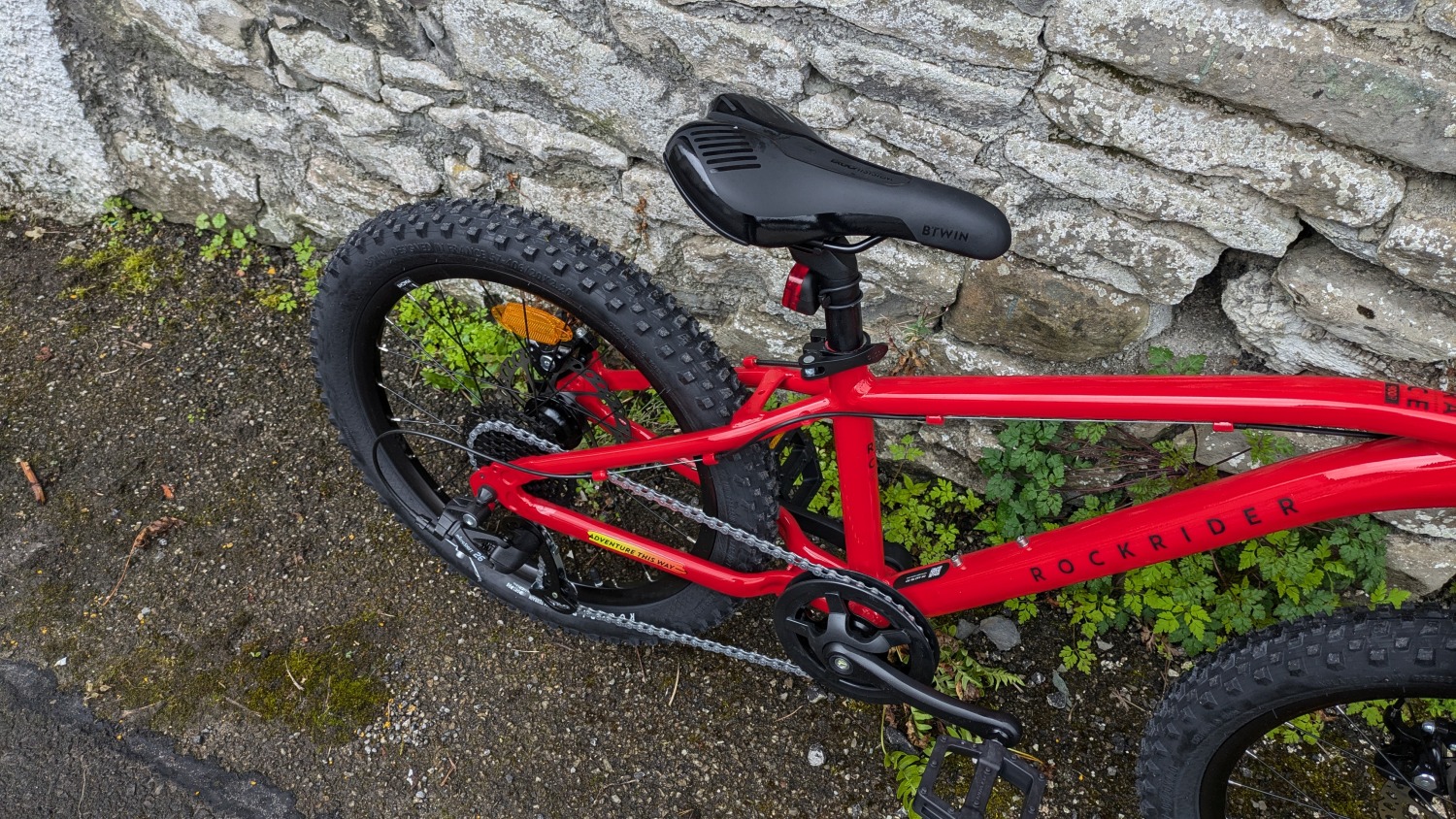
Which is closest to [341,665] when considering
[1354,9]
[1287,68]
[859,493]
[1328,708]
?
[859,493]

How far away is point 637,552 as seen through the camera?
6.83 feet

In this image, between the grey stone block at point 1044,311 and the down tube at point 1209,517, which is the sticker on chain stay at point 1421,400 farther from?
the grey stone block at point 1044,311

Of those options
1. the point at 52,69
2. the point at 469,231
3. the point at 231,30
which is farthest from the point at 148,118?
the point at 469,231

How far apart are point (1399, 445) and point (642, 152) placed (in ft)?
5.72

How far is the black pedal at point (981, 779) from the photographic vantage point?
1.66 meters

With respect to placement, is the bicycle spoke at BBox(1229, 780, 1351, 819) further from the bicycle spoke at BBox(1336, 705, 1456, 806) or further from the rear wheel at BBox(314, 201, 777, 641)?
the rear wheel at BBox(314, 201, 777, 641)

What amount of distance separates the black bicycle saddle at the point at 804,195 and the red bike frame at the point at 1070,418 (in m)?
0.30

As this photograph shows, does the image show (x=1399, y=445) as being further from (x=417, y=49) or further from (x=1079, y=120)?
(x=417, y=49)

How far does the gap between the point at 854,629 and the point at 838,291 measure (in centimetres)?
78

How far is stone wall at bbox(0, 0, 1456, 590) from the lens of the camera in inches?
65.1

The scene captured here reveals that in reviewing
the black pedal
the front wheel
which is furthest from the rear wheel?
the front wheel

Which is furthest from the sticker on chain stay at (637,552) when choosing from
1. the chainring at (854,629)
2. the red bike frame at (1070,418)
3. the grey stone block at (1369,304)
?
the grey stone block at (1369,304)

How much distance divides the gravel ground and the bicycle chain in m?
0.22

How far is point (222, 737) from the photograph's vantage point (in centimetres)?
220
